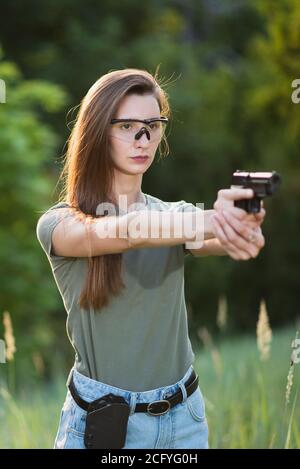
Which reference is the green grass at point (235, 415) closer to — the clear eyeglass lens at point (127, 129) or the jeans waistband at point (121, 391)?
the jeans waistband at point (121, 391)

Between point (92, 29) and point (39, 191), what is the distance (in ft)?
20.4

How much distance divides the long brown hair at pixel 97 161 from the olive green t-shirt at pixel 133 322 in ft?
0.13

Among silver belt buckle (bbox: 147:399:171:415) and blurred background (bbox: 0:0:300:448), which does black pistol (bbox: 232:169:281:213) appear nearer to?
silver belt buckle (bbox: 147:399:171:415)

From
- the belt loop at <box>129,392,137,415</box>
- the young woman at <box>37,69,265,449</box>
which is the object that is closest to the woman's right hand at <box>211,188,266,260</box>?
the young woman at <box>37,69,265,449</box>

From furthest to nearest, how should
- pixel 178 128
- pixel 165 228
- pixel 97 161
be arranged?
1. pixel 178 128
2. pixel 97 161
3. pixel 165 228

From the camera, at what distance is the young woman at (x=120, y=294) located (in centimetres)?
210

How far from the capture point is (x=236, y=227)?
1.83m

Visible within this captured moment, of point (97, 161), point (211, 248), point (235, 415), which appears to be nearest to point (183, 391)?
point (211, 248)

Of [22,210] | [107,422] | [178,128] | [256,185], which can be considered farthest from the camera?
[178,128]

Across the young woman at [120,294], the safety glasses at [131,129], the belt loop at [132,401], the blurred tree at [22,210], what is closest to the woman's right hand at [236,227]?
the young woman at [120,294]

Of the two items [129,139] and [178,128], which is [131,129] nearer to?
[129,139]

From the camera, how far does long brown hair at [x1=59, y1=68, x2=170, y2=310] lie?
2.11 m

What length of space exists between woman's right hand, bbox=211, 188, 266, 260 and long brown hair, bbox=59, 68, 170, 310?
0.37m

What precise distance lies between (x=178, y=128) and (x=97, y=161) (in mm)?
13780
